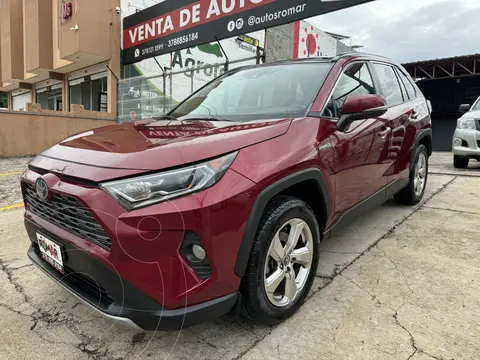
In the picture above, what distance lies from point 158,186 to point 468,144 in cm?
734

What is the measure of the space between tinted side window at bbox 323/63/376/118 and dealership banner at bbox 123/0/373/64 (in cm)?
451

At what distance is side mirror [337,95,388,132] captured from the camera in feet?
7.86

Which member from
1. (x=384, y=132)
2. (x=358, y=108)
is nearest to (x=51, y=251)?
(x=358, y=108)

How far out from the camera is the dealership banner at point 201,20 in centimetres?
791

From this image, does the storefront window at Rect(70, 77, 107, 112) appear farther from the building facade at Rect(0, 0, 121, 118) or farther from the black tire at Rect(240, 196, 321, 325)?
the black tire at Rect(240, 196, 321, 325)

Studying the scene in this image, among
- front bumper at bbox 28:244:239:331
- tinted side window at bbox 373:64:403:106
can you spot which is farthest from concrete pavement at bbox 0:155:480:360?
tinted side window at bbox 373:64:403:106

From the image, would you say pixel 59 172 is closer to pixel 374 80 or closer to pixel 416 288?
pixel 416 288

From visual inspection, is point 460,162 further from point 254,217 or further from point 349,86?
point 254,217

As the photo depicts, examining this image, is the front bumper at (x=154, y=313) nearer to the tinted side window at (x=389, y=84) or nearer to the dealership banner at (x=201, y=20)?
the tinted side window at (x=389, y=84)

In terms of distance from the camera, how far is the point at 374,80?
11.1ft

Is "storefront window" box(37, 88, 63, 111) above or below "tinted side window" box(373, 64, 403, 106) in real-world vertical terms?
above

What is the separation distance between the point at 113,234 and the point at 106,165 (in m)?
0.34

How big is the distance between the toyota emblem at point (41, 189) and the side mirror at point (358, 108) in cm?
184

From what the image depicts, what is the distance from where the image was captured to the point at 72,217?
1785 millimetres
